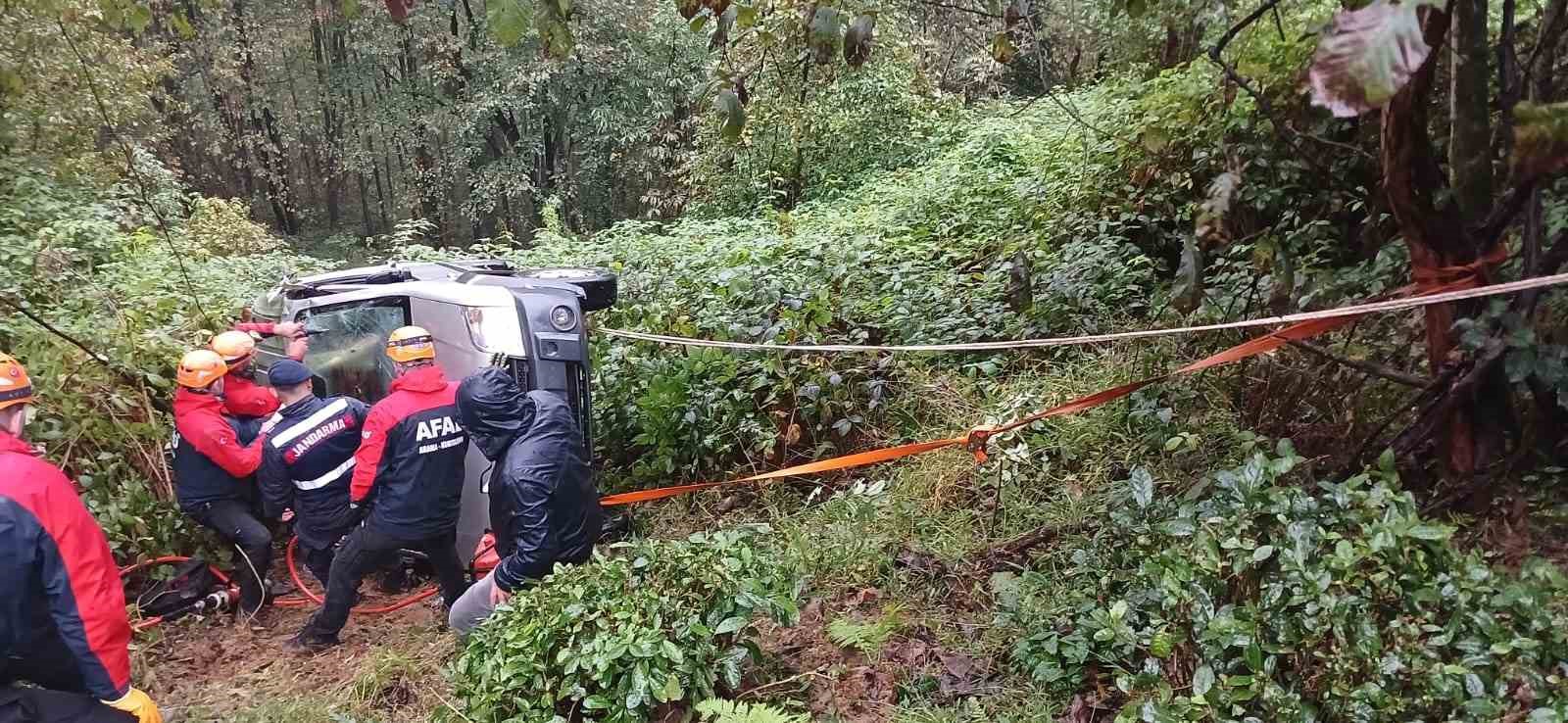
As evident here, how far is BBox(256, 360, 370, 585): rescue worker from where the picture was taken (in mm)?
4461

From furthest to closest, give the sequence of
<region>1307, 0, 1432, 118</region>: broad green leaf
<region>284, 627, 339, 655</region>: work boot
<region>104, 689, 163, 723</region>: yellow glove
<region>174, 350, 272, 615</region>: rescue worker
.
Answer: <region>174, 350, 272, 615</region>: rescue worker
<region>284, 627, 339, 655</region>: work boot
<region>104, 689, 163, 723</region>: yellow glove
<region>1307, 0, 1432, 118</region>: broad green leaf

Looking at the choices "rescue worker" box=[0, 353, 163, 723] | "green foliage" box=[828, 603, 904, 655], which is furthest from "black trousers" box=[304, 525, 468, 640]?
"green foliage" box=[828, 603, 904, 655]

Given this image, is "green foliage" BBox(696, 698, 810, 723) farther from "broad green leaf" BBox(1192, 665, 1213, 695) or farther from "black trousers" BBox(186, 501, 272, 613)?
"black trousers" BBox(186, 501, 272, 613)

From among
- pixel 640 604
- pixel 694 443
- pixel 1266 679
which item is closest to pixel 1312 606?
pixel 1266 679

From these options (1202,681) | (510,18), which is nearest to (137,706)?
(510,18)

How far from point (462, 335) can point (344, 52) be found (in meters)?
20.5

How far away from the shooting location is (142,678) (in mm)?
4090

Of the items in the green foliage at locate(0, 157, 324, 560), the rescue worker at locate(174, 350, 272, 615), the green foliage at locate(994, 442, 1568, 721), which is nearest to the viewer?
the green foliage at locate(994, 442, 1568, 721)

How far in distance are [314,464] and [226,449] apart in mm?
466

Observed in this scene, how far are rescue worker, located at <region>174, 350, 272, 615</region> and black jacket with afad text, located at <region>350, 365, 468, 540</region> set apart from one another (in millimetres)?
881

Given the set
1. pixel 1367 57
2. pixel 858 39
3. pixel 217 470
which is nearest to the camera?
pixel 1367 57

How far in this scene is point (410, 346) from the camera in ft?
13.6

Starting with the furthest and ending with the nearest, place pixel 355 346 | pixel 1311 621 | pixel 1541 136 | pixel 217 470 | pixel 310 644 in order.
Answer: pixel 355 346, pixel 217 470, pixel 310 644, pixel 1311 621, pixel 1541 136

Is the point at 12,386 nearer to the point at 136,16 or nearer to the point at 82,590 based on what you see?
the point at 82,590
